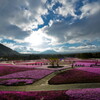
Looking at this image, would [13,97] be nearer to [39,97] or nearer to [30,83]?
[39,97]

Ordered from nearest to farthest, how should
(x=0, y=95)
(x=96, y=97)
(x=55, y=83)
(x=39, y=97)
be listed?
(x=96, y=97) < (x=39, y=97) < (x=0, y=95) < (x=55, y=83)

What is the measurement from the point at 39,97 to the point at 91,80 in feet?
42.0

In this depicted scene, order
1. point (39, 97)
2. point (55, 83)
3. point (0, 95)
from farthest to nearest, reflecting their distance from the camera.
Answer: point (55, 83), point (0, 95), point (39, 97)

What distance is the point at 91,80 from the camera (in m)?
21.0

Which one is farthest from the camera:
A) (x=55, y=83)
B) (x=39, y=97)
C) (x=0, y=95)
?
(x=55, y=83)

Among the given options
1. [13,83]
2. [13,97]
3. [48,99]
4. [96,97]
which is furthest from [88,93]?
[13,83]

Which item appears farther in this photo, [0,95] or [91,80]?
[91,80]

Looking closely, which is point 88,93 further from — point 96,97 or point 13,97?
point 13,97

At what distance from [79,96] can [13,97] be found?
8.45m

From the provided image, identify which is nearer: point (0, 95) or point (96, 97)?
point (96, 97)

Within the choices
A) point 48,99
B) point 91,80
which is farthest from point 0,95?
point 91,80

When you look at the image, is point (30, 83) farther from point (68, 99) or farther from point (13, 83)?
point (68, 99)

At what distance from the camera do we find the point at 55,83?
2059cm

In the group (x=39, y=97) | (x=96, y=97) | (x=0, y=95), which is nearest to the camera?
(x=96, y=97)
